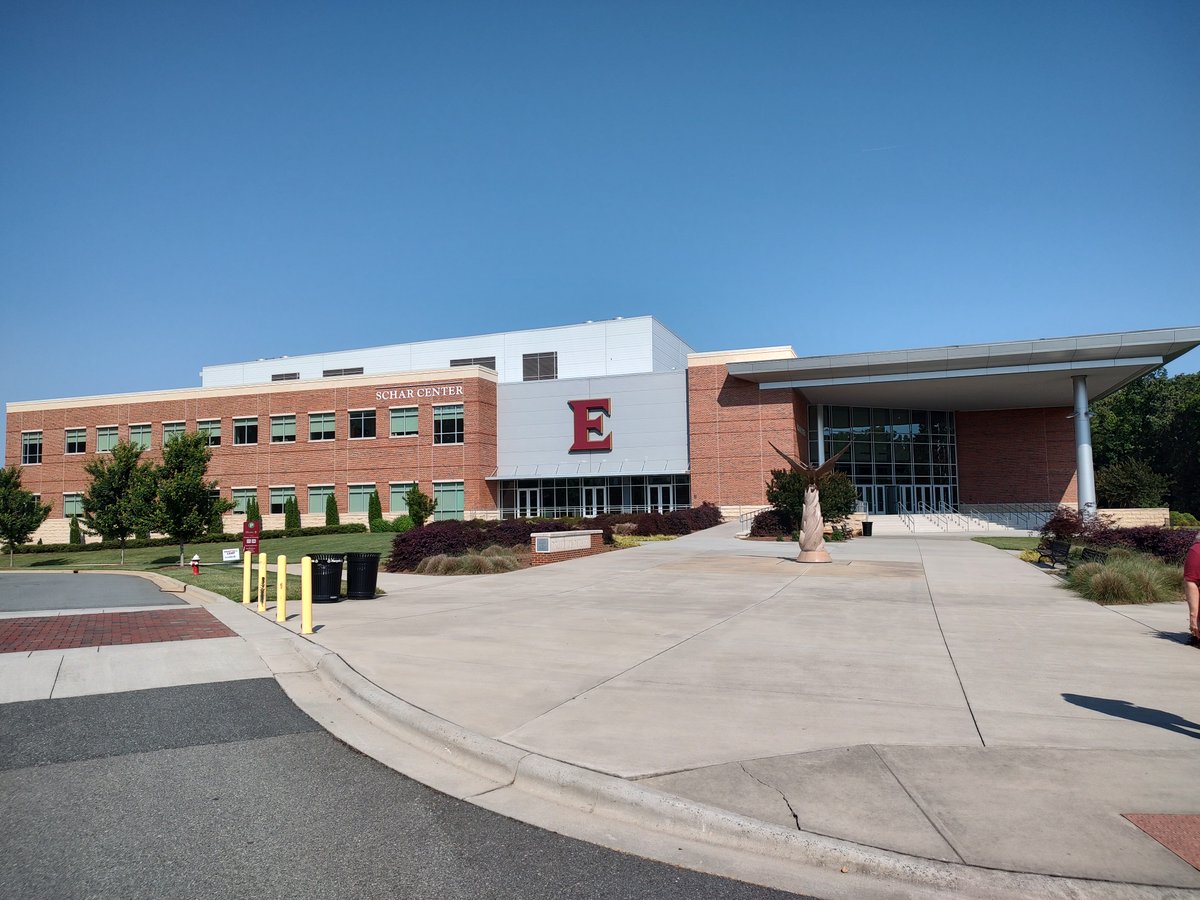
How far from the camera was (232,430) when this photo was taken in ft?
186

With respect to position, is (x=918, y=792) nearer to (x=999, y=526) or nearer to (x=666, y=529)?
(x=666, y=529)

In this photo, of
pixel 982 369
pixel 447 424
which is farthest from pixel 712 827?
pixel 447 424

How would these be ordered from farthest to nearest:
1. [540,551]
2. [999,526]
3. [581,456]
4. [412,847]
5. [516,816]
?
[581,456]
[999,526]
[540,551]
[516,816]
[412,847]

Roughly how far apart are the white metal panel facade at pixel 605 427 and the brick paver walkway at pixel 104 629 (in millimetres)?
37376

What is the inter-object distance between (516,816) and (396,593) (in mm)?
12690

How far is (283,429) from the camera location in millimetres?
55406

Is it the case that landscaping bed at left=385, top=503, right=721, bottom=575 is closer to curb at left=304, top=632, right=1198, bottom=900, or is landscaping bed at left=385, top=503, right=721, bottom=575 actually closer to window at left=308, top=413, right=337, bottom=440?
curb at left=304, top=632, right=1198, bottom=900

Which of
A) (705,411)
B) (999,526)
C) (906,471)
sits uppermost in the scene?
(705,411)

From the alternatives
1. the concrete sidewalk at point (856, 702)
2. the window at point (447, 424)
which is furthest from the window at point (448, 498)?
the concrete sidewalk at point (856, 702)

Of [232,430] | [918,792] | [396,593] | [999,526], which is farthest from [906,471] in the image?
[918,792]

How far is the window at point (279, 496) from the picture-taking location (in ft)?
181

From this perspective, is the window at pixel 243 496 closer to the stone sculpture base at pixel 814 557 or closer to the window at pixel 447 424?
the window at pixel 447 424

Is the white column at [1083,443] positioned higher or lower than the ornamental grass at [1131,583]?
higher

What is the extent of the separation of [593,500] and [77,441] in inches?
1557
